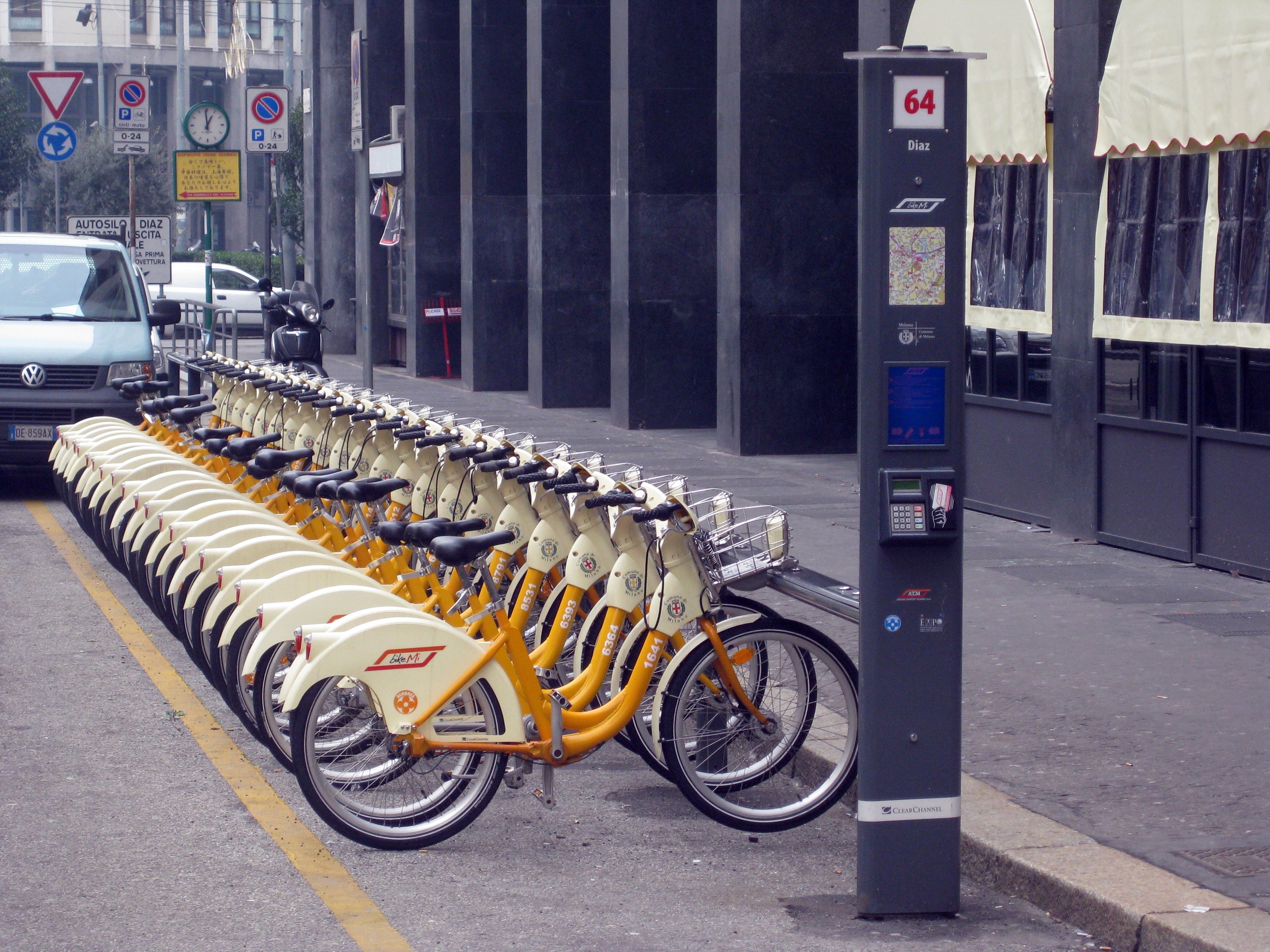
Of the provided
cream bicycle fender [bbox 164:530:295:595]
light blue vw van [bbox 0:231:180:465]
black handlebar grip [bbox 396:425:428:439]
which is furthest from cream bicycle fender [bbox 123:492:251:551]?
light blue vw van [bbox 0:231:180:465]

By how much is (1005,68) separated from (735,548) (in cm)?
668

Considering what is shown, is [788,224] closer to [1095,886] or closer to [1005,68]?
[1005,68]

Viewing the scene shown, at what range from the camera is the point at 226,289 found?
39.5m

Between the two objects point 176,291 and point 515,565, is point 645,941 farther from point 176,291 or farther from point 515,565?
point 176,291

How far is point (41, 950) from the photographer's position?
174 inches

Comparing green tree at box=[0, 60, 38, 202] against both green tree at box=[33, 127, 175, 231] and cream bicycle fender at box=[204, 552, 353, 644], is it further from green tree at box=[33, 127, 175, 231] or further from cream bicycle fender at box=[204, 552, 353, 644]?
cream bicycle fender at box=[204, 552, 353, 644]

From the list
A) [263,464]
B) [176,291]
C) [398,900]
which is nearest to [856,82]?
[263,464]

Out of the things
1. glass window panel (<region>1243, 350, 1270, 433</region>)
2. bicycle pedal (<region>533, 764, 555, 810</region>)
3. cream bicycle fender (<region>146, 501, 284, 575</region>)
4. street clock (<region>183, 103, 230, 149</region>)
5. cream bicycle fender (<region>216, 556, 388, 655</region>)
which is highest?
street clock (<region>183, 103, 230, 149</region>)

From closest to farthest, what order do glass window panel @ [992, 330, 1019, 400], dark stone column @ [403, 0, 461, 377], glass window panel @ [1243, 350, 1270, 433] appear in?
glass window panel @ [1243, 350, 1270, 433]
glass window panel @ [992, 330, 1019, 400]
dark stone column @ [403, 0, 461, 377]

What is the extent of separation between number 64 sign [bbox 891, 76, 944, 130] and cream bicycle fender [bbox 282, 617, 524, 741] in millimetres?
1974

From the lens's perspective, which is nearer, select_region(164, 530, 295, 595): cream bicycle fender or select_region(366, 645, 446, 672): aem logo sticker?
select_region(366, 645, 446, 672): aem logo sticker

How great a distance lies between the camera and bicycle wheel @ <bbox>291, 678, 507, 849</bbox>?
511 centimetres

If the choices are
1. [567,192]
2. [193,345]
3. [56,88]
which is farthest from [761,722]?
[56,88]

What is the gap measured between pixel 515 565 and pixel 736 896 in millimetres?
1835
